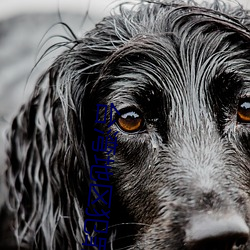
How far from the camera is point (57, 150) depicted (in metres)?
3.12

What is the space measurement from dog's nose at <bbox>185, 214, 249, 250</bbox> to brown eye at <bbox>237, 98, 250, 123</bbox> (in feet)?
1.44

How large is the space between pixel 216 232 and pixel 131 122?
575 millimetres

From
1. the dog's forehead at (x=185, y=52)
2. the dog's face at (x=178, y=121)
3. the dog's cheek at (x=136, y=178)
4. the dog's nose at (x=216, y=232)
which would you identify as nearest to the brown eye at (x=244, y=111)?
the dog's face at (x=178, y=121)

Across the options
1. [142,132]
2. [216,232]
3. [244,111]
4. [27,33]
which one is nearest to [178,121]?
[142,132]

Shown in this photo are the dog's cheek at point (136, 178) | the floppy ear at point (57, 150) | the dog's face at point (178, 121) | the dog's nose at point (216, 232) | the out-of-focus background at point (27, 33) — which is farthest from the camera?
the out-of-focus background at point (27, 33)

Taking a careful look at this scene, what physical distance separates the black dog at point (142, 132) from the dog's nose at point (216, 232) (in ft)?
0.04

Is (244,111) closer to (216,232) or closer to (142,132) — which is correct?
(142,132)

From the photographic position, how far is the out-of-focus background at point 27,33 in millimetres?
3309

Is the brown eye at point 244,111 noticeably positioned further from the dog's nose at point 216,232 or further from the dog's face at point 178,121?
the dog's nose at point 216,232

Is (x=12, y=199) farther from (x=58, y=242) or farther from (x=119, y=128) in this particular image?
(x=119, y=128)

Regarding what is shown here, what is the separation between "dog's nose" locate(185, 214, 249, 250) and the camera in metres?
2.51

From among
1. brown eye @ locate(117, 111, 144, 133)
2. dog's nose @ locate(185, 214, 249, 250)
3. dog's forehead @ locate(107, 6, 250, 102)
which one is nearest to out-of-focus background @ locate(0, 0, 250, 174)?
dog's forehead @ locate(107, 6, 250, 102)

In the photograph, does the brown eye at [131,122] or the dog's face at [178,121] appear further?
the brown eye at [131,122]

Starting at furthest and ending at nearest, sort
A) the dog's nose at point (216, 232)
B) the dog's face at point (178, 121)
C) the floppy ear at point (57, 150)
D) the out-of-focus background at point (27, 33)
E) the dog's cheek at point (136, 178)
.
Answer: the out-of-focus background at point (27, 33) < the floppy ear at point (57, 150) < the dog's cheek at point (136, 178) < the dog's face at point (178, 121) < the dog's nose at point (216, 232)
